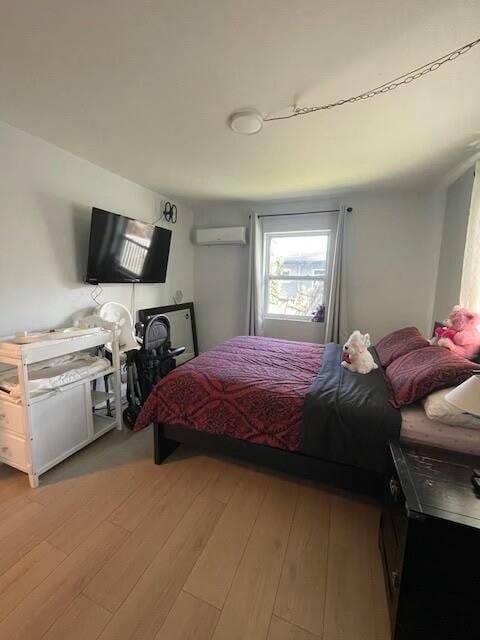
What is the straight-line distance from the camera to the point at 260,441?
1.60 meters

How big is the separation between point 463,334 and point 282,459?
59.0 inches

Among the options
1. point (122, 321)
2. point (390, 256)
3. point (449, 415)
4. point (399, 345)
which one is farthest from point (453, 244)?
point (122, 321)

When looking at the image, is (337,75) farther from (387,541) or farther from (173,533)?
(173,533)

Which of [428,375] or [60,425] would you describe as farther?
[60,425]

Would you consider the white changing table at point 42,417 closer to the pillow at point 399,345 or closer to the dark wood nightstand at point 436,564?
the dark wood nightstand at point 436,564

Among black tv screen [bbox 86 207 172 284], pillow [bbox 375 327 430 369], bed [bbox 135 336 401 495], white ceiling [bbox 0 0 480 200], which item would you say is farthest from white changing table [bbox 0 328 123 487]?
pillow [bbox 375 327 430 369]

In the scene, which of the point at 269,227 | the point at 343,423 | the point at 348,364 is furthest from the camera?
the point at 269,227

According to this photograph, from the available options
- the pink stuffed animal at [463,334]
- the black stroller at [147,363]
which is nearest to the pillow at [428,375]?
the pink stuffed animal at [463,334]

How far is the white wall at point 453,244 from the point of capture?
2377mm

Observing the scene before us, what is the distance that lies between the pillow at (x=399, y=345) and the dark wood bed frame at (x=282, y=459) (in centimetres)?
93

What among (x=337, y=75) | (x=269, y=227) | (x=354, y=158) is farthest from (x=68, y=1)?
(x=269, y=227)

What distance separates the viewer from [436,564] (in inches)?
33.7

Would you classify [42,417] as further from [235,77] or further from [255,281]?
[255,281]

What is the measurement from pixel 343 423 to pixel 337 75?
5.86 feet
